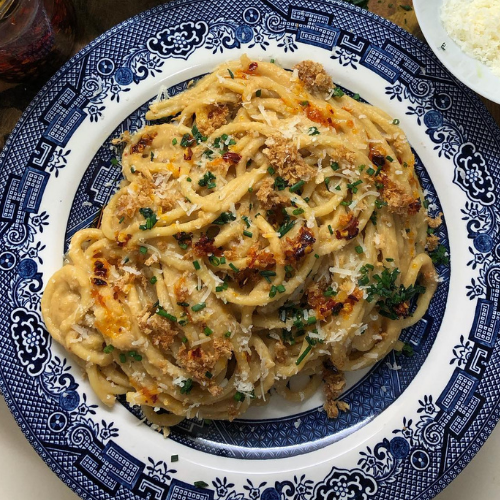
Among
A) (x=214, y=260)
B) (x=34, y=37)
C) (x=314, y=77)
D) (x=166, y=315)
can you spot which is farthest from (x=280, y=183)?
(x=34, y=37)

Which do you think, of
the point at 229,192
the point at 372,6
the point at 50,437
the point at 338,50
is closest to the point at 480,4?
the point at 372,6

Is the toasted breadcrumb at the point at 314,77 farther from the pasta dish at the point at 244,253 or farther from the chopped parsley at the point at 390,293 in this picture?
the chopped parsley at the point at 390,293

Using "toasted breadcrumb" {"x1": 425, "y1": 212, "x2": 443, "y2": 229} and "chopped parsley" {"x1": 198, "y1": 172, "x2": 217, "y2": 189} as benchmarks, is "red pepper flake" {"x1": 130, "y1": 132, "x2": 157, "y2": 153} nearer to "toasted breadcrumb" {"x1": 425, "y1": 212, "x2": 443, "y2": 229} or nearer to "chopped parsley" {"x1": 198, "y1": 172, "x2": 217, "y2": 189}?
"chopped parsley" {"x1": 198, "y1": 172, "x2": 217, "y2": 189}

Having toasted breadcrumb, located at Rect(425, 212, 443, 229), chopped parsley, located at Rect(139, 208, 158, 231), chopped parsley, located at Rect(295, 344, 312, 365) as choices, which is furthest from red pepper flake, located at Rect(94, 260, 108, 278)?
toasted breadcrumb, located at Rect(425, 212, 443, 229)

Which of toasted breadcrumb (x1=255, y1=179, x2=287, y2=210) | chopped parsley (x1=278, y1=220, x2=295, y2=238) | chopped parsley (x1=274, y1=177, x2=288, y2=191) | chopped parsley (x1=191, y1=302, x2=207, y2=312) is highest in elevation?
chopped parsley (x1=274, y1=177, x2=288, y2=191)

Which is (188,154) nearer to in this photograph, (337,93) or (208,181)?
(208,181)

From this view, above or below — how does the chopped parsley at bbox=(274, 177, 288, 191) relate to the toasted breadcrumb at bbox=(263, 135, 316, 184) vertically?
below

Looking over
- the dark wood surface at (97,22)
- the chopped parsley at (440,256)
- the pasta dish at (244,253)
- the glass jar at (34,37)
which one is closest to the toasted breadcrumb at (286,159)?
the pasta dish at (244,253)
